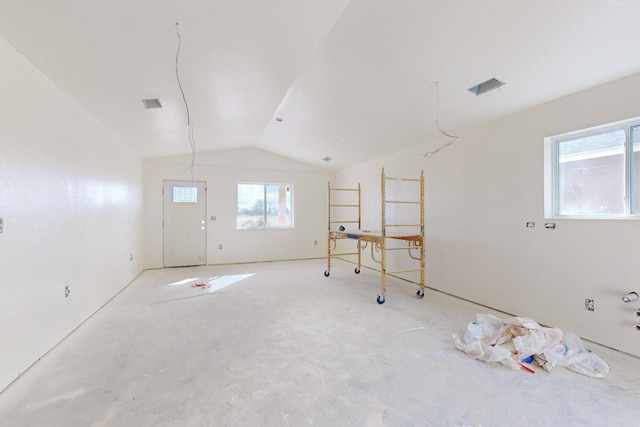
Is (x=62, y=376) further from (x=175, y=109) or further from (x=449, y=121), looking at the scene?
(x=449, y=121)

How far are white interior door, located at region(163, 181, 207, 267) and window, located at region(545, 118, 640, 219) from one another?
6.05 meters

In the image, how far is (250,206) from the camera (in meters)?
6.86

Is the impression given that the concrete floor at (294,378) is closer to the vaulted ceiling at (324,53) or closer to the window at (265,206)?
the vaulted ceiling at (324,53)

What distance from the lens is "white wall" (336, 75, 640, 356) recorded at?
2.40m

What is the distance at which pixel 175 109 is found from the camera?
3.38 m

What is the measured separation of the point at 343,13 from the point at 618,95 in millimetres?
2403

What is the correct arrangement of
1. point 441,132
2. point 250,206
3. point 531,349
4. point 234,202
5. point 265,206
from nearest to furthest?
1. point 531,349
2. point 441,132
3. point 234,202
4. point 250,206
5. point 265,206

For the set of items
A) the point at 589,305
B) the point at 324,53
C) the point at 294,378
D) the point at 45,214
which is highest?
the point at 324,53

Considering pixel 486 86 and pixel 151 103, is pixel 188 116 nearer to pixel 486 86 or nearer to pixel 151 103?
pixel 151 103

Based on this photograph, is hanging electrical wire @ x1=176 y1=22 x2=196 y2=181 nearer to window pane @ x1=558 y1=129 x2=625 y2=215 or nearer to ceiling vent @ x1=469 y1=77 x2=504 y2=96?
ceiling vent @ x1=469 y1=77 x2=504 y2=96

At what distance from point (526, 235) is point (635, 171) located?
1001 mm

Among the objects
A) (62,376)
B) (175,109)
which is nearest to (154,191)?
(175,109)

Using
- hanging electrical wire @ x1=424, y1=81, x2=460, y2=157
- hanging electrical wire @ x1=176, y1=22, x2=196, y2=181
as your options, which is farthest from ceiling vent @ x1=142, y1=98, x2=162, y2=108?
hanging electrical wire @ x1=424, y1=81, x2=460, y2=157

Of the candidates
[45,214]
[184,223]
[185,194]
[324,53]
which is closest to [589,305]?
[324,53]
